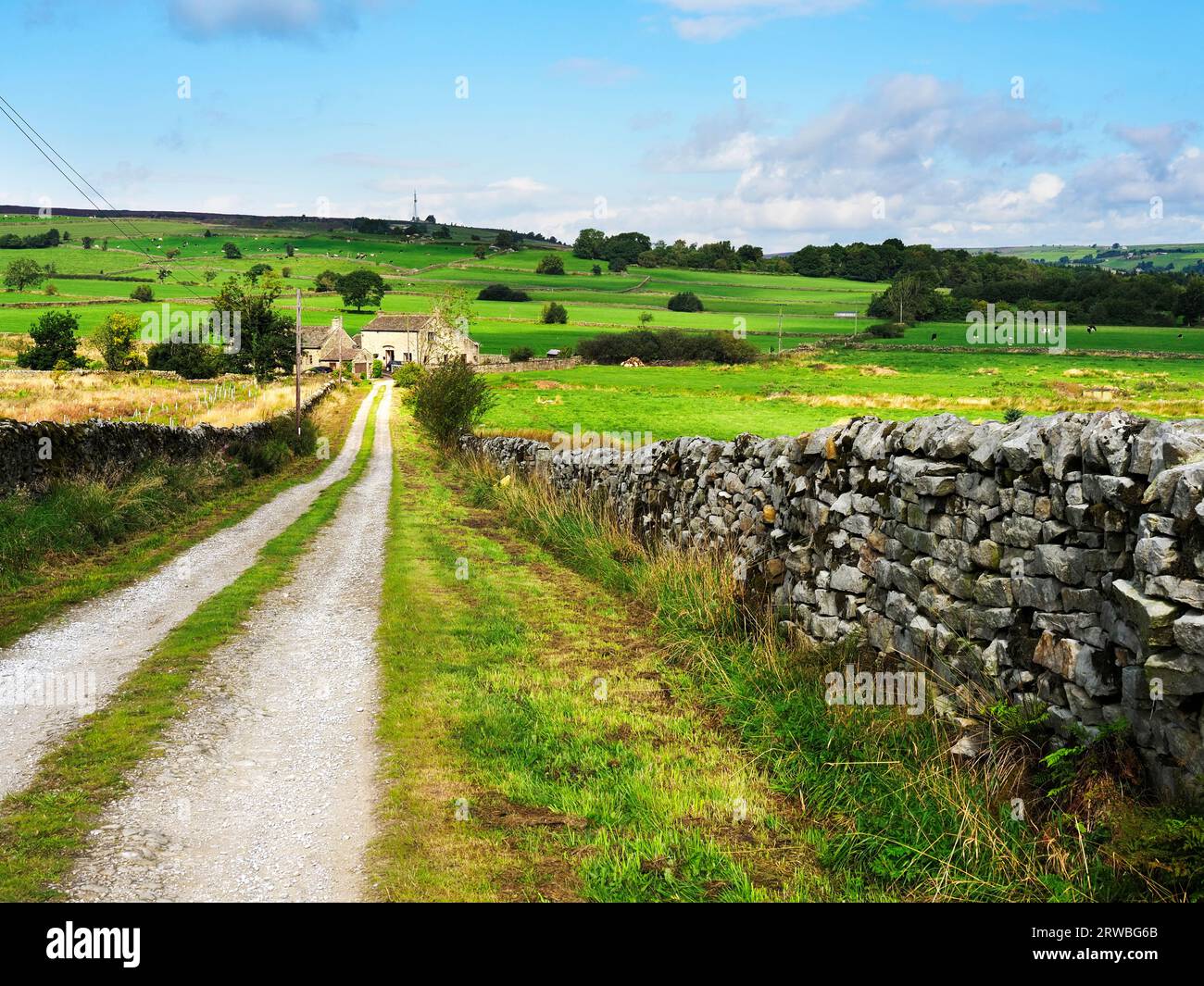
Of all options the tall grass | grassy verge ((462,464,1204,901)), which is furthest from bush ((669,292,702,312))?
grassy verge ((462,464,1204,901))

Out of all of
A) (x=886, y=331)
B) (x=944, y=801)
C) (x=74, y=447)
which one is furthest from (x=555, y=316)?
(x=944, y=801)

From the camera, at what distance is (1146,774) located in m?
4.54

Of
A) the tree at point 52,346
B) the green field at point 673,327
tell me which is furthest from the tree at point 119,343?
the green field at point 673,327

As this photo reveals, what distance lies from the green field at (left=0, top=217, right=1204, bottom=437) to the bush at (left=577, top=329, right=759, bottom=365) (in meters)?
4.67

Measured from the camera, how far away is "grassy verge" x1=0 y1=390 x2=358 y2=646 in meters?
11.8

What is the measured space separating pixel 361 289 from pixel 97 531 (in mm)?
131685

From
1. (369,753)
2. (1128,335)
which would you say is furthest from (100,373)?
(1128,335)

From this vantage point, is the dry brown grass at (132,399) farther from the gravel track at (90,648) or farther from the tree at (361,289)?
the tree at (361,289)

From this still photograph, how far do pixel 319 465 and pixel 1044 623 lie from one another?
34.1m

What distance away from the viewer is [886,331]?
4464 inches

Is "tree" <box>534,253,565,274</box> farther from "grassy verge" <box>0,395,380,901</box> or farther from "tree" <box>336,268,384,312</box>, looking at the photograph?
"grassy verge" <box>0,395,380,901</box>

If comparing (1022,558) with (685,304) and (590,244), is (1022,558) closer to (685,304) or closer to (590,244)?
(685,304)

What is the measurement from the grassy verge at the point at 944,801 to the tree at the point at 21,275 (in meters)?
146

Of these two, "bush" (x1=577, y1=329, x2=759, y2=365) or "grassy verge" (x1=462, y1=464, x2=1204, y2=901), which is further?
"bush" (x1=577, y1=329, x2=759, y2=365)
